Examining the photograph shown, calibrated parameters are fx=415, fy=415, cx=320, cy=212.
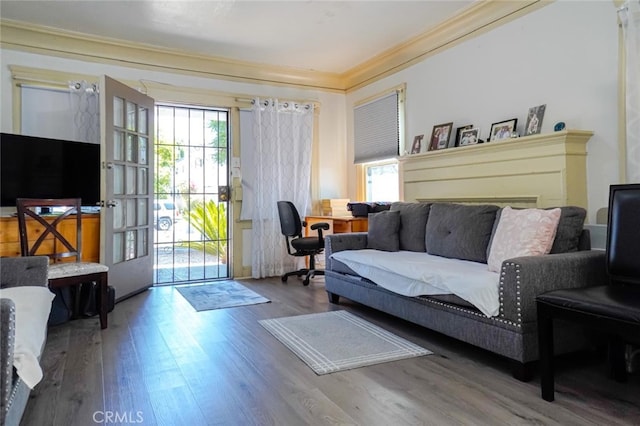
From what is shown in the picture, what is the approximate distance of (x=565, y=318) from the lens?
1.78 m

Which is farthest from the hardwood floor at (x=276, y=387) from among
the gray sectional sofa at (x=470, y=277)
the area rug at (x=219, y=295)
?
the area rug at (x=219, y=295)

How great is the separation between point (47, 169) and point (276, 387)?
114 inches

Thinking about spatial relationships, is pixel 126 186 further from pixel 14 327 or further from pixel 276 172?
pixel 14 327

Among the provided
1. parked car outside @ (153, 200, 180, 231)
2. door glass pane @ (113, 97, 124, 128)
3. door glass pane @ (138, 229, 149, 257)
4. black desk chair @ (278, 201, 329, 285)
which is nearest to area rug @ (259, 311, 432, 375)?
black desk chair @ (278, 201, 329, 285)

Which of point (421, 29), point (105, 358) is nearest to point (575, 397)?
point (105, 358)

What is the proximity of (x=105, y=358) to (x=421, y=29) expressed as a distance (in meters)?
3.80

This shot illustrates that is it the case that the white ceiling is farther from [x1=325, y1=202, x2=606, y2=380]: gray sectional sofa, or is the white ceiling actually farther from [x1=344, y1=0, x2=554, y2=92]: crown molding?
[x1=325, y1=202, x2=606, y2=380]: gray sectional sofa

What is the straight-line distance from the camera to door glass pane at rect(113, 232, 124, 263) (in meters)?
3.86

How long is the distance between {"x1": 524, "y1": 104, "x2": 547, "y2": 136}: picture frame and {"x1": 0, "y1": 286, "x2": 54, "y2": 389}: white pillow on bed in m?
3.20

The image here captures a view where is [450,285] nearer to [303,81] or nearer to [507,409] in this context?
[507,409]

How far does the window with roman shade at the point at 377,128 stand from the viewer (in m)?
4.66

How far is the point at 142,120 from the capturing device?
4.30 metres

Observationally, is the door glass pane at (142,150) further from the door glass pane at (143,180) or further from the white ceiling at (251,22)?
the white ceiling at (251,22)

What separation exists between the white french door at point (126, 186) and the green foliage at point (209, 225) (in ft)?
3.90
